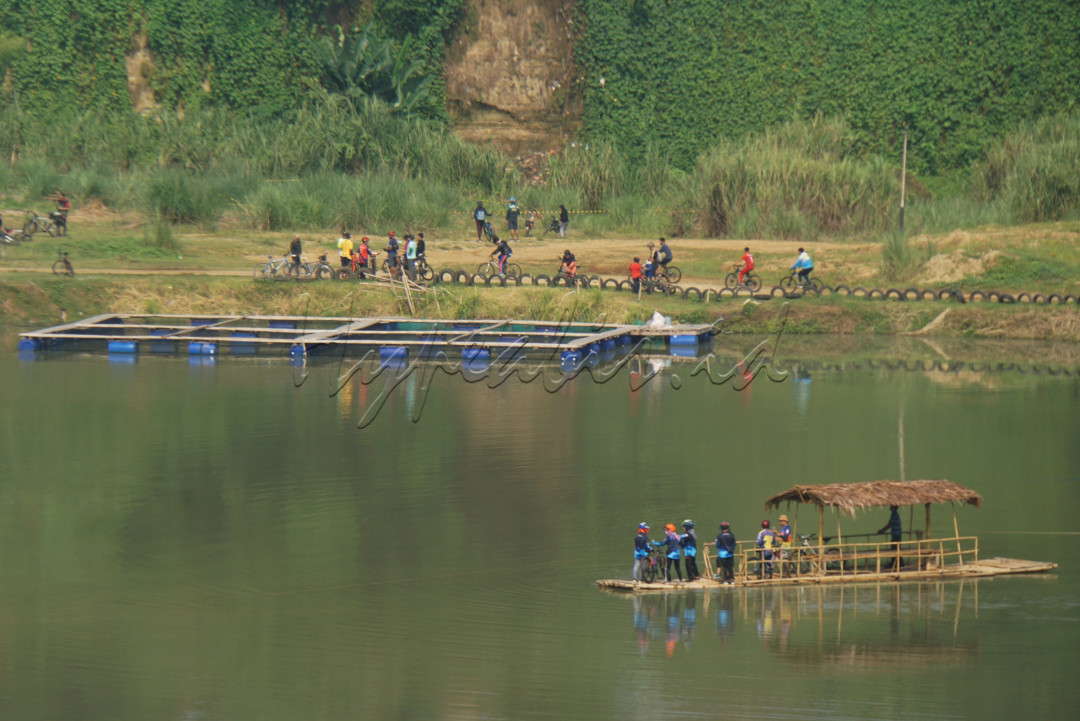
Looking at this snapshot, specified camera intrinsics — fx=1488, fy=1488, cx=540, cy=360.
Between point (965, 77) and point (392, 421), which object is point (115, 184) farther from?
point (965, 77)

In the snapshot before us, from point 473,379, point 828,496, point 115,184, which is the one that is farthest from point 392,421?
point 115,184

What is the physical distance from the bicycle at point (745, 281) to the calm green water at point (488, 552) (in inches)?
393

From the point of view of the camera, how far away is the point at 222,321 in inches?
1953

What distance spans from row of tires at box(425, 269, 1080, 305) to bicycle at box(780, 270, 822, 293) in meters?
0.08

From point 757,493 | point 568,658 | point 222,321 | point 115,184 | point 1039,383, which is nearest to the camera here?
point 568,658

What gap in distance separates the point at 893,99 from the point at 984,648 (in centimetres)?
4861

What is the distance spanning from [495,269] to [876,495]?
29528mm

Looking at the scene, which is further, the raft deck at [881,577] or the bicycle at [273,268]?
the bicycle at [273,268]

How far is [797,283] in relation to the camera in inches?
2032

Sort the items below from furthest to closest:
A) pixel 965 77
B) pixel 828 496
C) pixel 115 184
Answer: pixel 965 77 → pixel 115 184 → pixel 828 496

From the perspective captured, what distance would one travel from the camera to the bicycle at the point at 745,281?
169ft

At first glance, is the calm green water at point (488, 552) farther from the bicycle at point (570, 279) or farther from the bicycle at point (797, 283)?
the bicycle at point (570, 279)

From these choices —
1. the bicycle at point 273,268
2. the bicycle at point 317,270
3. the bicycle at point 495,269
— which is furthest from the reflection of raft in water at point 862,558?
the bicycle at point 273,268

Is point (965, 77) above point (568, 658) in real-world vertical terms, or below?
above
